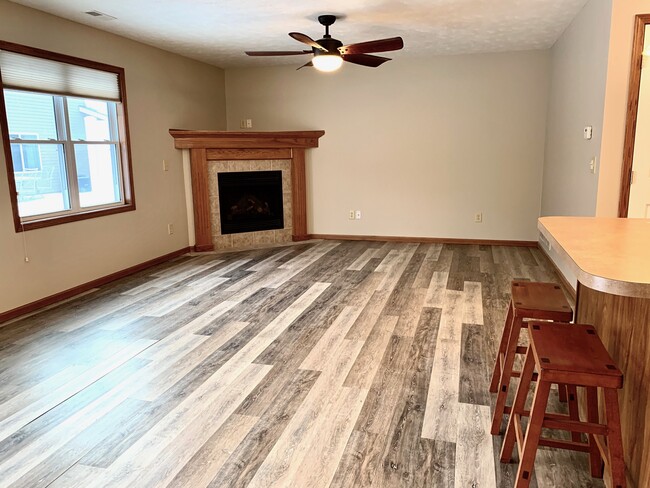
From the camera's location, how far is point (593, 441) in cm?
189

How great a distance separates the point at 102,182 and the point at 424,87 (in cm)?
403

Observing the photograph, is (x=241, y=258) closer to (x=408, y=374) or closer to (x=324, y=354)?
(x=324, y=354)

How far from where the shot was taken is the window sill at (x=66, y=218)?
388 centimetres

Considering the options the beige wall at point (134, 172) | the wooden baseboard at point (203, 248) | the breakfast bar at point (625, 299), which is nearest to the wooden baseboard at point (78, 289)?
the beige wall at point (134, 172)

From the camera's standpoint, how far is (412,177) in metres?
6.50

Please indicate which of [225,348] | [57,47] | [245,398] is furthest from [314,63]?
[245,398]

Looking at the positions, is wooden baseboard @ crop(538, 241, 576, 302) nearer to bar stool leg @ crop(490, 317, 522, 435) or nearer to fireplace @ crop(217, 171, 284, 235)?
bar stool leg @ crop(490, 317, 522, 435)

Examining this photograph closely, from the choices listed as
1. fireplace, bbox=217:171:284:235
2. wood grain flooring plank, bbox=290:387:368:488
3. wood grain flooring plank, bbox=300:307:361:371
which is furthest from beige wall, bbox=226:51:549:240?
wood grain flooring plank, bbox=290:387:368:488

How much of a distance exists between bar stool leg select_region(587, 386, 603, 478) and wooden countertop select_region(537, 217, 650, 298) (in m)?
0.59

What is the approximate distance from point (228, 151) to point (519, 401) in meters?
5.01

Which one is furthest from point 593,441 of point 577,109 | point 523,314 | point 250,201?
point 250,201

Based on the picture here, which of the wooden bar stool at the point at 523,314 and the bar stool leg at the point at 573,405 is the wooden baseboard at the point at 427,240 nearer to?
the wooden bar stool at the point at 523,314

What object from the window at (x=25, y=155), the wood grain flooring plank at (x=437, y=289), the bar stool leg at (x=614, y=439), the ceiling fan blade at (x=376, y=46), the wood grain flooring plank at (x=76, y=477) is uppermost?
the ceiling fan blade at (x=376, y=46)

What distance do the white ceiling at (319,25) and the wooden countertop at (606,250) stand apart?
259cm
